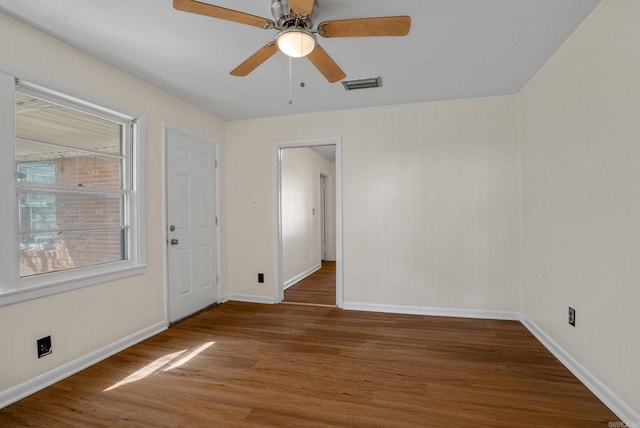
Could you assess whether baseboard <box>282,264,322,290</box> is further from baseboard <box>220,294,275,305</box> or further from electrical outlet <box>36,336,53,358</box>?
electrical outlet <box>36,336,53,358</box>

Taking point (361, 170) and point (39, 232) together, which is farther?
point (361, 170)

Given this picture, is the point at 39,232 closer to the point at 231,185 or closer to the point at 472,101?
the point at 231,185

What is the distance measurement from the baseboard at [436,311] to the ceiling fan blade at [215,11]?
3.04 metres

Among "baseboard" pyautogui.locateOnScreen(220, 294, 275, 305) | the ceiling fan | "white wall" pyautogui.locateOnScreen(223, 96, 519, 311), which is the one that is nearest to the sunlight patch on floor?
"baseboard" pyautogui.locateOnScreen(220, 294, 275, 305)

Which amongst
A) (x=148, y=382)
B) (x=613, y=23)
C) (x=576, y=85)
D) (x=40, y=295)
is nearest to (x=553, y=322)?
(x=576, y=85)

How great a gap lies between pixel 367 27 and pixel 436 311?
9.79ft

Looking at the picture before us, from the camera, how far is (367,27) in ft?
5.32

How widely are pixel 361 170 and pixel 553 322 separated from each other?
90.7 inches

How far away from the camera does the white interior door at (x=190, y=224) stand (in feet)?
10.8

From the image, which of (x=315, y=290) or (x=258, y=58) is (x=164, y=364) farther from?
(x=315, y=290)

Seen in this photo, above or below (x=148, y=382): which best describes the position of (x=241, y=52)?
above

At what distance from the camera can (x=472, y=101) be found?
3398mm

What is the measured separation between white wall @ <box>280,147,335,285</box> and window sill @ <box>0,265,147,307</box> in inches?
90.1

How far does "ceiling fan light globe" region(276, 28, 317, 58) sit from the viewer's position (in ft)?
5.45
